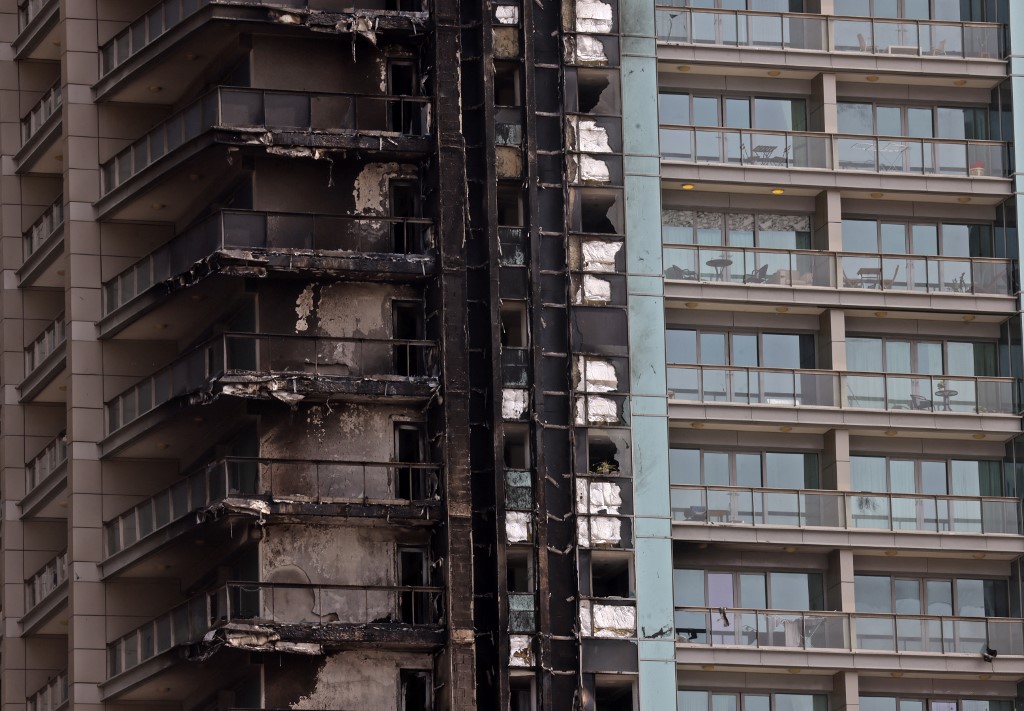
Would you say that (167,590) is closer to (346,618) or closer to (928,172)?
(346,618)

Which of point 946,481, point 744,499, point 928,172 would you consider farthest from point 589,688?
point 928,172

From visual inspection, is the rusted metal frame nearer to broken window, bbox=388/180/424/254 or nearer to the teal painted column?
broken window, bbox=388/180/424/254

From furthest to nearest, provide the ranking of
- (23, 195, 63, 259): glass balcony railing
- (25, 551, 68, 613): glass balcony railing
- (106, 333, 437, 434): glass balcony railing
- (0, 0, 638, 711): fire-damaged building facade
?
1. (23, 195, 63, 259): glass balcony railing
2. (25, 551, 68, 613): glass balcony railing
3. (106, 333, 437, 434): glass balcony railing
4. (0, 0, 638, 711): fire-damaged building facade

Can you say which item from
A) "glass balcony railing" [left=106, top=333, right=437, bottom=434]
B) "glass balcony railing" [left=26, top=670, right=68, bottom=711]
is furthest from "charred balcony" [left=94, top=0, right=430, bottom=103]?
"glass balcony railing" [left=26, top=670, right=68, bottom=711]

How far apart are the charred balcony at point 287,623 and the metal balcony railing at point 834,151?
17642mm

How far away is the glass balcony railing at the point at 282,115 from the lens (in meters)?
88.2

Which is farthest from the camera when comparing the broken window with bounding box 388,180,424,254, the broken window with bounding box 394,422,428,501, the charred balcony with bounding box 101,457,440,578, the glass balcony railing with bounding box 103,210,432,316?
the broken window with bounding box 388,180,424,254

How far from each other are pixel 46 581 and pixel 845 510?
76.1 feet

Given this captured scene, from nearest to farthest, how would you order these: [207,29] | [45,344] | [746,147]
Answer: [207,29] → [45,344] → [746,147]

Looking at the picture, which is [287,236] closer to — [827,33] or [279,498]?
[279,498]

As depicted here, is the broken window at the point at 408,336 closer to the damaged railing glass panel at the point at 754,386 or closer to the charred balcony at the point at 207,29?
the charred balcony at the point at 207,29

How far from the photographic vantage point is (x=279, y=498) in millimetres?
85438

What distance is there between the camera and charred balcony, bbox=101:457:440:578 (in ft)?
279

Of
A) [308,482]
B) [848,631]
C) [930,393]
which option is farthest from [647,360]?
[308,482]
